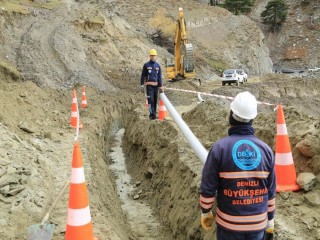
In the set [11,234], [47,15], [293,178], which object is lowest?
[11,234]

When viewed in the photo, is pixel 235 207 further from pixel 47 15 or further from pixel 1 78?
pixel 47 15

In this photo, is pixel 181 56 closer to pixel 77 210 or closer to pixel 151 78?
pixel 151 78

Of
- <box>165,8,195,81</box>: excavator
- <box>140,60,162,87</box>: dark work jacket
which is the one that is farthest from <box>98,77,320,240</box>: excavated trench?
<box>165,8,195,81</box>: excavator

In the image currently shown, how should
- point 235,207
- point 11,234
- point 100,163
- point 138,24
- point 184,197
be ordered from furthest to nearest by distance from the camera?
point 138,24
point 100,163
point 184,197
point 11,234
point 235,207

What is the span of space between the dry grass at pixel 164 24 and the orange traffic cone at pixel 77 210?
32.7 metres

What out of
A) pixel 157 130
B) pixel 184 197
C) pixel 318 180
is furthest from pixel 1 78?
pixel 318 180

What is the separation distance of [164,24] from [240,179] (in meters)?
34.6

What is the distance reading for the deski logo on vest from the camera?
3229 mm

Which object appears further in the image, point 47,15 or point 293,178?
point 47,15

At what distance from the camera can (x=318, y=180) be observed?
4.75m

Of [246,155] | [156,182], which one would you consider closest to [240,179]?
[246,155]

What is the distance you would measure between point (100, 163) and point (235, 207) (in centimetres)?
592

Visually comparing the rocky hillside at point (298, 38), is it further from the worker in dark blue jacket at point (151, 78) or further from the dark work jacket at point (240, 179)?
the dark work jacket at point (240, 179)

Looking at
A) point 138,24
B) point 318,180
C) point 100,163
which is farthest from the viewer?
point 138,24
